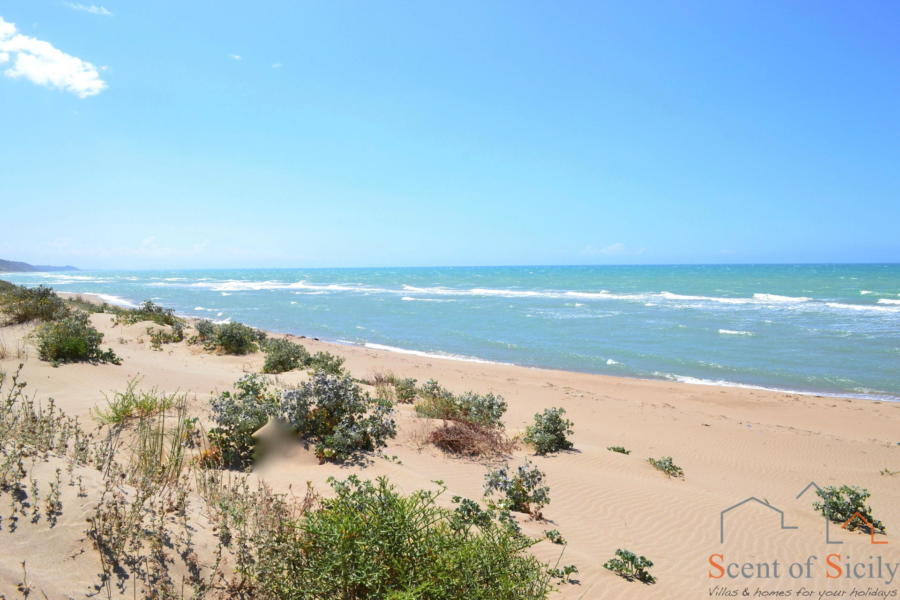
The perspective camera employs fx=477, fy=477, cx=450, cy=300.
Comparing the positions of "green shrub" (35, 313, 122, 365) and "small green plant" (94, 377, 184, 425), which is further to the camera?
"green shrub" (35, 313, 122, 365)

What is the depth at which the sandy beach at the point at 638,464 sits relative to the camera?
14.8 feet

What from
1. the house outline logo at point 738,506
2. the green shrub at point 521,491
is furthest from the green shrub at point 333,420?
the house outline logo at point 738,506

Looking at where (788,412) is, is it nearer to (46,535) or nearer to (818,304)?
(46,535)

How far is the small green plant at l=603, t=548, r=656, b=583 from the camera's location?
418cm

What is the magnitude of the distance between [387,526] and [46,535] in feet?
6.95

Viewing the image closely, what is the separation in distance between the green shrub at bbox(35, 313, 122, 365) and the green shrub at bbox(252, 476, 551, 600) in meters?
8.38

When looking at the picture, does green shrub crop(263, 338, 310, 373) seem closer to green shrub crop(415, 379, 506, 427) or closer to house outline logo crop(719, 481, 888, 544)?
green shrub crop(415, 379, 506, 427)

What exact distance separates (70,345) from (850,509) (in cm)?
1303

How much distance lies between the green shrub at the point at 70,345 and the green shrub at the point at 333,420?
5.66 meters

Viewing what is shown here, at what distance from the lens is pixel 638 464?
8258 millimetres

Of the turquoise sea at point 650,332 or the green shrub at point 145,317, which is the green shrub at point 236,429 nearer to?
the green shrub at point 145,317

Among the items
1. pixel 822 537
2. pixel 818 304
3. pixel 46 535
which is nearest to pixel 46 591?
pixel 46 535

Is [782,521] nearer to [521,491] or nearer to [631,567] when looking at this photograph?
[631,567]

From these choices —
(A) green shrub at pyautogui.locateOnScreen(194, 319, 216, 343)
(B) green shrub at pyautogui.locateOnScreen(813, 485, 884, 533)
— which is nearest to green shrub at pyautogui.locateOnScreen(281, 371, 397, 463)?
(B) green shrub at pyautogui.locateOnScreen(813, 485, 884, 533)
